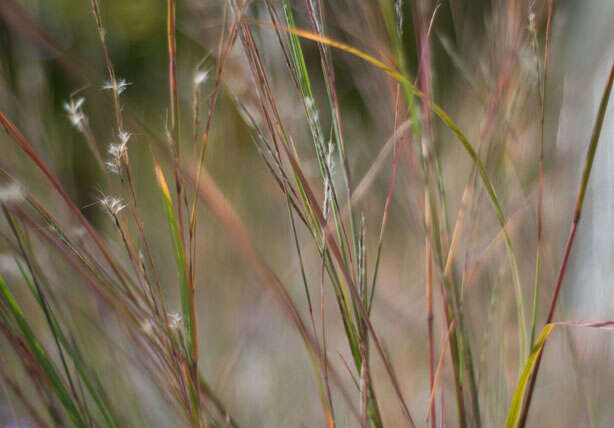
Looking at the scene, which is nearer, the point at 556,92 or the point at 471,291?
the point at 471,291

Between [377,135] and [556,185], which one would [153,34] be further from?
[556,185]

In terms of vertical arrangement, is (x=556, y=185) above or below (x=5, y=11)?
below

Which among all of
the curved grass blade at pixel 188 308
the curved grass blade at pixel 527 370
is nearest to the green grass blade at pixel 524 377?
the curved grass blade at pixel 527 370

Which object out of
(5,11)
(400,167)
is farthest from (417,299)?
(5,11)

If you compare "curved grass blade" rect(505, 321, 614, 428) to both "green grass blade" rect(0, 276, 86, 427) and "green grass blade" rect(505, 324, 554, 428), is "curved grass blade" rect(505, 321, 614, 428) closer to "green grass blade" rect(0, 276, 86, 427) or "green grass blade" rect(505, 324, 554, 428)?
"green grass blade" rect(505, 324, 554, 428)

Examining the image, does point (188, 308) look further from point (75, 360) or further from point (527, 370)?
point (527, 370)

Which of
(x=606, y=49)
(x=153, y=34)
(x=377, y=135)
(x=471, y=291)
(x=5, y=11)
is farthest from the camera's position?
(x=153, y=34)

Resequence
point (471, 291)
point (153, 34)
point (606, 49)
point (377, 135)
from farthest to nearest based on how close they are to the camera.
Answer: point (153, 34)
point (377, 135)
point (606, 49)
point (471, 291)

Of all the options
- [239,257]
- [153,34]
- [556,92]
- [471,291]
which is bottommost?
[471,291]
